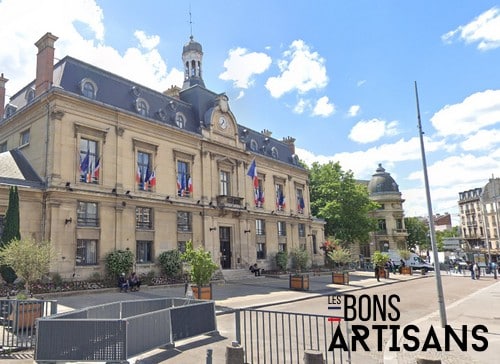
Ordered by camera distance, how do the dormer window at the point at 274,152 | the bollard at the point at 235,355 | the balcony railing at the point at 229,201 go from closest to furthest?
the bollard at the point at 235,355 → the balcony railing at the point at 229,201 → the dormer window at the point at 274,152

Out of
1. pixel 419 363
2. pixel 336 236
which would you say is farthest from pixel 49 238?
pixel 336 236

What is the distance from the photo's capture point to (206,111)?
33.4 m

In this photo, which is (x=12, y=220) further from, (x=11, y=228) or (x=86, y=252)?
(x=86, y=252)

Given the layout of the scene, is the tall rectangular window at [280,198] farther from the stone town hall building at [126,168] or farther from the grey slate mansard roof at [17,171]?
the grey slate mansard roof at [17,171]

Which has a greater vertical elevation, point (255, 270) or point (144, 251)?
point (144, 251)

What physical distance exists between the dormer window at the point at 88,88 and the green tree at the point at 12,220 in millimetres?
7790

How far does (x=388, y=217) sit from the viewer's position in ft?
220

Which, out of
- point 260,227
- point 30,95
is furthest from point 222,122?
point 30,95

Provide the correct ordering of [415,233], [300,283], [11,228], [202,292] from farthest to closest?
[415,233]
[300,283]
[11,228]
[202,292]

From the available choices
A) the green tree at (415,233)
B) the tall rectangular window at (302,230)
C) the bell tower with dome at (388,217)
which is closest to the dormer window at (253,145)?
the tall rectangular window at (302,230)

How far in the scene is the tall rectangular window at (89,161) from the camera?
2317 centimetres

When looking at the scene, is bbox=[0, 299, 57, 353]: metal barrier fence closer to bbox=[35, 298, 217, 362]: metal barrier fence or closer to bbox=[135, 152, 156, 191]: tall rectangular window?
bbox=[35, 298, 217, 362]: metal barrier fence

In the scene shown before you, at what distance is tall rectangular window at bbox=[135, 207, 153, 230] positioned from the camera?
85.5 feet

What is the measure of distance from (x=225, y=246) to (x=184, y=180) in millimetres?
7430
